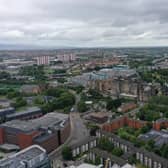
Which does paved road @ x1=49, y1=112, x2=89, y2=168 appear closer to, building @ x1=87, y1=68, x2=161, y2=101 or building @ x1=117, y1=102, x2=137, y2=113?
building @ x1=117, y1=102, x2=137, y2=113

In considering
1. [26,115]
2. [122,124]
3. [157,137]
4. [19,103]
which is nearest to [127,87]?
[122,124]

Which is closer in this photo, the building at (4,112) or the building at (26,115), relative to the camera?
the building at (26,115)

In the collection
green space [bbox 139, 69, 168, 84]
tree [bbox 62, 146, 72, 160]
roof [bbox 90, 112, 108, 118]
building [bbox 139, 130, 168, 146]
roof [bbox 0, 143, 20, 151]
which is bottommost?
roof [bbox 0, 143, 20, 151]

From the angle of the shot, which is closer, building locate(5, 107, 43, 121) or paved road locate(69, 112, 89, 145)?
paved road locate(69, 112, 89, 145)

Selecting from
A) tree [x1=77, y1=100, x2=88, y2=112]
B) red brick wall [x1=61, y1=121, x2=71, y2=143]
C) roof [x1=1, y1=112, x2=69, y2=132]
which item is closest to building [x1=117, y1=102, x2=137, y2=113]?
tree [x1=77, y1=100, x2=88, y2=112]

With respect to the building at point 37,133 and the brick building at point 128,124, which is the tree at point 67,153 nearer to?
the building at point 37,133

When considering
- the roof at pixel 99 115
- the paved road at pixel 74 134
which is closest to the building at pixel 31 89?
the paved road at pixel 74 134
